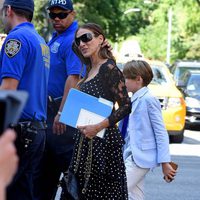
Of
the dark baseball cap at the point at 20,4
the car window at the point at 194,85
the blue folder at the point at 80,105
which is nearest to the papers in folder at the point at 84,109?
the blue folder at the point at 80,105

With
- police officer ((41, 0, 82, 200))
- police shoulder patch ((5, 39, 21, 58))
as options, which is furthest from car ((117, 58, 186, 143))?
police shoulder patch ((5, 39, 21, 58))

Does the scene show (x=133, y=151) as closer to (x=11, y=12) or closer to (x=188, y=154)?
(x=11, y=12)

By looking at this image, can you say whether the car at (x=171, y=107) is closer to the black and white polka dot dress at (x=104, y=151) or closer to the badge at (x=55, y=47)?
the badge at (x=55, y=47)

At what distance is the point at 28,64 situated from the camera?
494 centimetres

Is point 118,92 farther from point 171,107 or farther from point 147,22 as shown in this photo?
point 147,22

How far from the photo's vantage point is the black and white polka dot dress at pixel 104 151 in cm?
520

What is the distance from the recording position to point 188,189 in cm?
997

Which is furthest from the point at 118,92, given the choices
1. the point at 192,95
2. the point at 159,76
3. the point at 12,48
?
the point at 192,95

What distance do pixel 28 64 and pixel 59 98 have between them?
1.36 meters

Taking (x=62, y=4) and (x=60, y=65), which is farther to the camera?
(x=62, y=4)

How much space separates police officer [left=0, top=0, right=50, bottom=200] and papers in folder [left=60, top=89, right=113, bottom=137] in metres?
0.17

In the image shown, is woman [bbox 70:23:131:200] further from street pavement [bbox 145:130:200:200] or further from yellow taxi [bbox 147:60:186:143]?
yellow taxi [bbox 147:60:186:143]

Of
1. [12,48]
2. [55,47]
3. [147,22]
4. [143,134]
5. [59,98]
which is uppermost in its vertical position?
[12,48]

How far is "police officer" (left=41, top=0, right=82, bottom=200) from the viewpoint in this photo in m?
6.10
